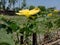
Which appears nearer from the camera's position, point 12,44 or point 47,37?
point 12,44

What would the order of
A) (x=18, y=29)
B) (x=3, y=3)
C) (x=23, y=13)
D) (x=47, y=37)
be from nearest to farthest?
(x=23, y=13) → (x=18, y=29) → (x=47, y=37) → (x=3, y=3)

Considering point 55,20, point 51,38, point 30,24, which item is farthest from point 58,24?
point 30,24

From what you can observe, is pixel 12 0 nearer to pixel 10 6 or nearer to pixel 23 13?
pixel 10 6

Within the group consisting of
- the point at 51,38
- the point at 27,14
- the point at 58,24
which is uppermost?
the point at 27,14

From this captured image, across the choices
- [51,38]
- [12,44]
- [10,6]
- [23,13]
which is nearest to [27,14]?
[23,13]

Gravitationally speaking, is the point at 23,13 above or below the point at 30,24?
above

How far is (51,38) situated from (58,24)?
1.47 ft

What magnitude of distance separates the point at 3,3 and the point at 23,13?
35214 millimetres

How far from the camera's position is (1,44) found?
1.46 ft

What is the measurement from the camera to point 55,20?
9.16ft

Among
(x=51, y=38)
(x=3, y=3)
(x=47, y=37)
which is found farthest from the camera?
(x=3, y=3)

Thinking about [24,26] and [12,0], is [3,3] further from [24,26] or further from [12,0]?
[24,26]

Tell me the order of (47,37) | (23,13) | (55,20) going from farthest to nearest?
(47,37) → (55,20) → (23,13)

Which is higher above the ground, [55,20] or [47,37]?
[55,20]
